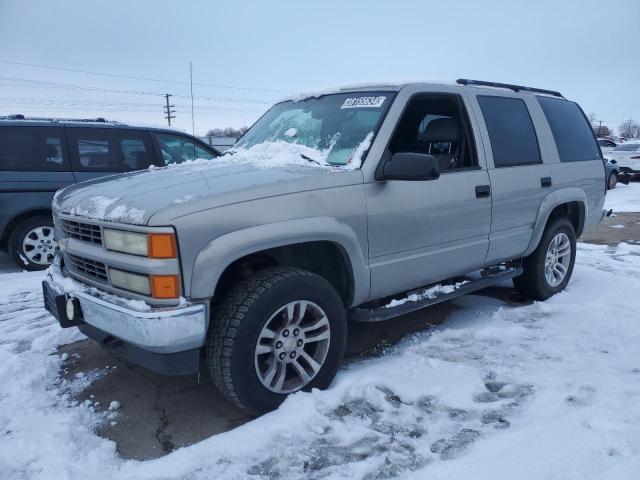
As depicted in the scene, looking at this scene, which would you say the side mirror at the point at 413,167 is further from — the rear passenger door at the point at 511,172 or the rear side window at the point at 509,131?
the rear side window at the point at 509,131

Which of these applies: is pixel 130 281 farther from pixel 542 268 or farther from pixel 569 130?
pixel 569 130

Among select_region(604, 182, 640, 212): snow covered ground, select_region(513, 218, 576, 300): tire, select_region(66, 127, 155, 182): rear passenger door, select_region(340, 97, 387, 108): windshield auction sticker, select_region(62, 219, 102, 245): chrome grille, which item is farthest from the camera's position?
select_region(604, 182, 640, 212): snow covered ground

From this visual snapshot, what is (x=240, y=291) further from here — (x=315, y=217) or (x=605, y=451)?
(x=605, y=451)

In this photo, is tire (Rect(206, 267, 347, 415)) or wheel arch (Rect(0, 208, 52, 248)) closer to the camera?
tire (Rect(206, 267, 347, 415))

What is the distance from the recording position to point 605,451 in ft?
7.95

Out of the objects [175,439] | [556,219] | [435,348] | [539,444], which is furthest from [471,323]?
[175,439]

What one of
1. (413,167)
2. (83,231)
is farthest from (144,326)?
(413,167)

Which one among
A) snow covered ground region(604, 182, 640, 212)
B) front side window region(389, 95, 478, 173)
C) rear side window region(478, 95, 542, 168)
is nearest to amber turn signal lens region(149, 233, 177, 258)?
front side window region(389, 95, 478, 173)

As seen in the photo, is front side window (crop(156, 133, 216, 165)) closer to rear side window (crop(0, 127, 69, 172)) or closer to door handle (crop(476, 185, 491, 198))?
rear side window (crop(0, 127, 69, 172))

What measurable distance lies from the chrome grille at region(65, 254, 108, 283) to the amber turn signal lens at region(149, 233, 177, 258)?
1.61 ft

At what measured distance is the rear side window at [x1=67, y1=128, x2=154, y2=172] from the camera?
6455 millimetres

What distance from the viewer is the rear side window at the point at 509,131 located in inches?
164

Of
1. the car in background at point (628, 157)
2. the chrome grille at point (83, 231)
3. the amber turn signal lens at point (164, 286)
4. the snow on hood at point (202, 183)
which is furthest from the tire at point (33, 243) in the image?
the car in background at point (628, 157)

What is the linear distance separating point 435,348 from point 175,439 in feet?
6.24
